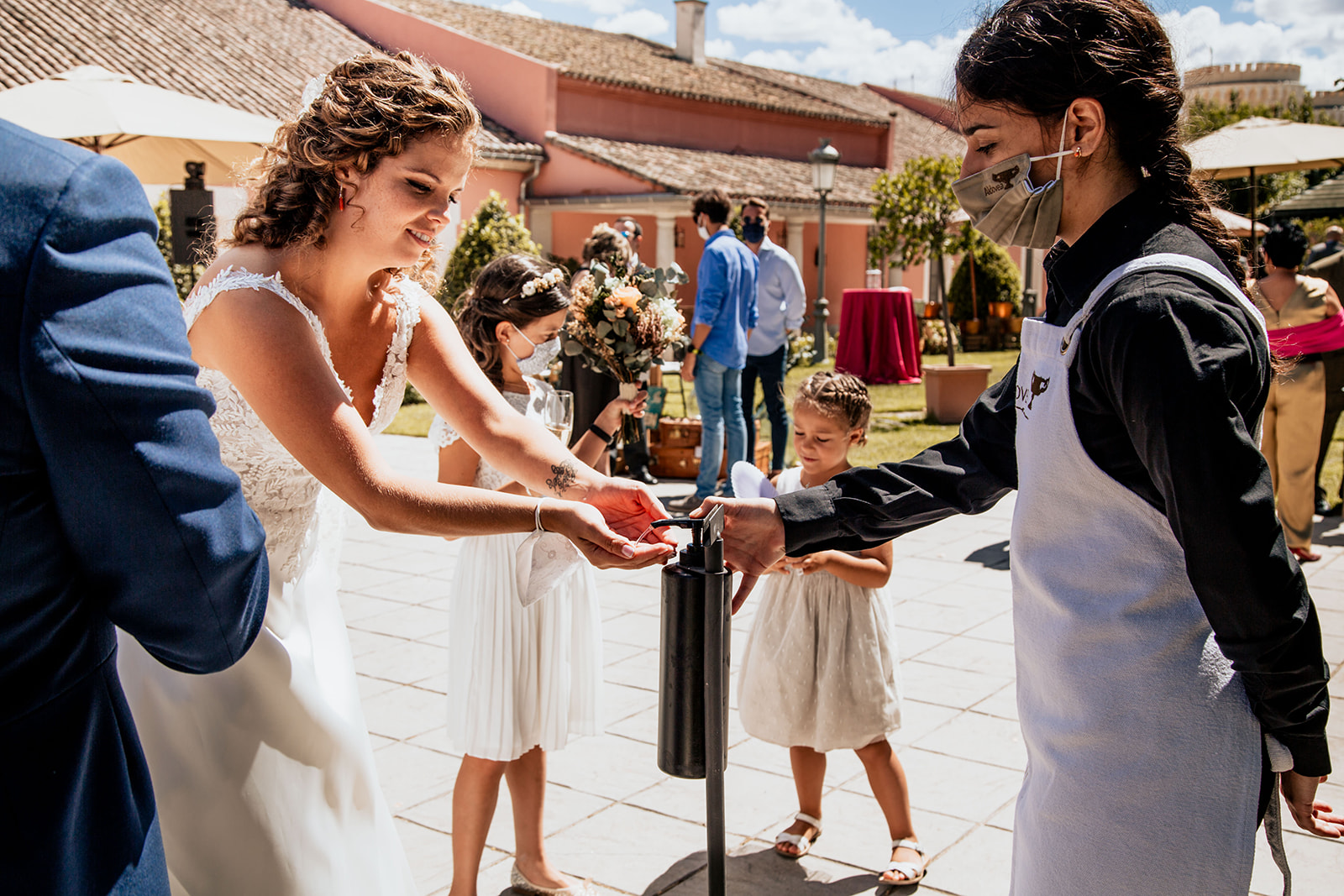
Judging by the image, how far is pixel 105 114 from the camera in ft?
29.1

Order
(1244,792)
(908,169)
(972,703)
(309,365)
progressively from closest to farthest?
(1244,792)
(309,365)
(972,703)
(908,169)

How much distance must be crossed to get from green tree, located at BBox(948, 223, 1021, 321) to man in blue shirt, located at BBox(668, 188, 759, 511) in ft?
61.8

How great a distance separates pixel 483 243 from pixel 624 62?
49.9 feet

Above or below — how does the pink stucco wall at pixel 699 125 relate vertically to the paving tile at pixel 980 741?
above

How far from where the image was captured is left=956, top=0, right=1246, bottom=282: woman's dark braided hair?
5.95ft

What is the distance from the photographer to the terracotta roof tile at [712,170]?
23.0 meters

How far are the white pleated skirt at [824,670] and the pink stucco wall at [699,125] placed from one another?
74.3ft

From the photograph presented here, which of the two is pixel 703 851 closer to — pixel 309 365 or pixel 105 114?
pixel 309 365

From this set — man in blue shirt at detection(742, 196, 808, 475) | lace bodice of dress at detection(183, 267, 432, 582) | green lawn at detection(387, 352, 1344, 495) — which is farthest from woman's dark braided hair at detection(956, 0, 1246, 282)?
man in blue shirt at detection(742, 196, 808, 475)

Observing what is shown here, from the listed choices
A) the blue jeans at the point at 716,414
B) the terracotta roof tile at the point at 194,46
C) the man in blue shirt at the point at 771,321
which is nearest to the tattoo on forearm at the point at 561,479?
the blue jeans at the point at 716,414

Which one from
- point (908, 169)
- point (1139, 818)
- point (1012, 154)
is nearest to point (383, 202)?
point (1012, 154)

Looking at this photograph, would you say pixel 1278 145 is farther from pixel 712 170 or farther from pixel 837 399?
pixel 712 170

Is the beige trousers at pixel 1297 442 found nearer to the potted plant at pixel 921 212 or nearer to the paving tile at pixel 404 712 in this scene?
the paving tile at pixel 404 712

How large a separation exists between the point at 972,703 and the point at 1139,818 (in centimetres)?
320
